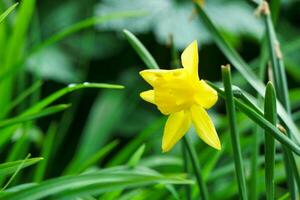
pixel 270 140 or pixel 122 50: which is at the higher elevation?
pixel 122 50

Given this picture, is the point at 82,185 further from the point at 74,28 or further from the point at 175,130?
the point at 74,28

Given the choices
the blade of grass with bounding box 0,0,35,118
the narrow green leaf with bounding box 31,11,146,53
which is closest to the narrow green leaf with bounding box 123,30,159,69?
the narrow green leaf with bounding box 31,11,146,53

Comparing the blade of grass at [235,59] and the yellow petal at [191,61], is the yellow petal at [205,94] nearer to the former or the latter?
the yellow petal at [191,61]

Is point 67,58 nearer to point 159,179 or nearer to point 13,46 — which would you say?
point 13,46

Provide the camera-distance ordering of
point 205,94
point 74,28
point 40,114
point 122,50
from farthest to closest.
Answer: point 122,50 → point 74,28 → point 40,114 → point 205,94

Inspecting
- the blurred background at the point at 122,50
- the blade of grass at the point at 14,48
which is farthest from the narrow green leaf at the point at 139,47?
the blurred background at the point at 122,50

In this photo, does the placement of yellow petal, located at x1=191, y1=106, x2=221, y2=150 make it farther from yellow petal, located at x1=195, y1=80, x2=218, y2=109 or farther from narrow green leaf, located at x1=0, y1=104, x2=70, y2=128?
narrow green leaf, located at x1=0, y1=104, x2=70, y2=128

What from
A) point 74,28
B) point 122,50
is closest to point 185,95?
point 74,28
